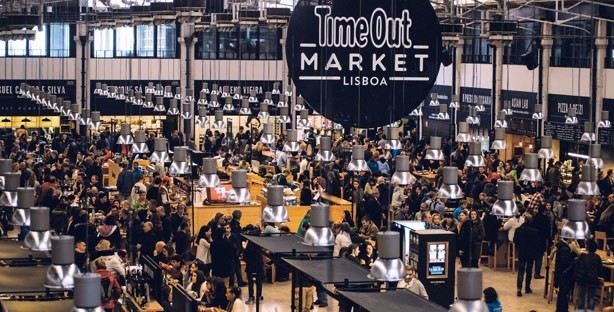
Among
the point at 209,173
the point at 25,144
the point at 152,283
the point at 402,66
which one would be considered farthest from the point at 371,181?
the point at 402,66

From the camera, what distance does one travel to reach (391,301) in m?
11.1

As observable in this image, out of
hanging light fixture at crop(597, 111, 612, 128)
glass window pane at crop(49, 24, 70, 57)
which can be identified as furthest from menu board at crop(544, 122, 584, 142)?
glass window pane at crop(49, 24, 70, 57)

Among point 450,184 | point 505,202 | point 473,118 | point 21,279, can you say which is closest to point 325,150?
point 450,184

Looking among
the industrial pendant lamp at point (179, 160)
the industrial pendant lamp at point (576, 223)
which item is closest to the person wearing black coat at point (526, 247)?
the industrial pendant lamp at point (576, 223)

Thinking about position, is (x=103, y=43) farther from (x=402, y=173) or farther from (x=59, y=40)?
(x=402, y=173)

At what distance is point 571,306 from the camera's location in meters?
17.9

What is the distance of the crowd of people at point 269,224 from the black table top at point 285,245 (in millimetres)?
194

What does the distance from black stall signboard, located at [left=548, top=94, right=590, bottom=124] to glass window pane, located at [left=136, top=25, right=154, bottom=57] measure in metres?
15.1

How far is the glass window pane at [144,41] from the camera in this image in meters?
41.8

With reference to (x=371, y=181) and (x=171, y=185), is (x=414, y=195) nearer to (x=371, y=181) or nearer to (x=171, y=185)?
(x=371, y=181)

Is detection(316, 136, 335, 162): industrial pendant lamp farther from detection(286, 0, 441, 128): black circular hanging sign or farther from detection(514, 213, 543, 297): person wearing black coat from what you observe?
detection(286, 0, 441, 128): black circular hanging sign

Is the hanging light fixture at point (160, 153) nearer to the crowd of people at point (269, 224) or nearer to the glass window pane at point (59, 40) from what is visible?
the crowd of people at point (269, 224)

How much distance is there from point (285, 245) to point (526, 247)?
5994 mm

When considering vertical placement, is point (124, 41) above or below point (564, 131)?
above
